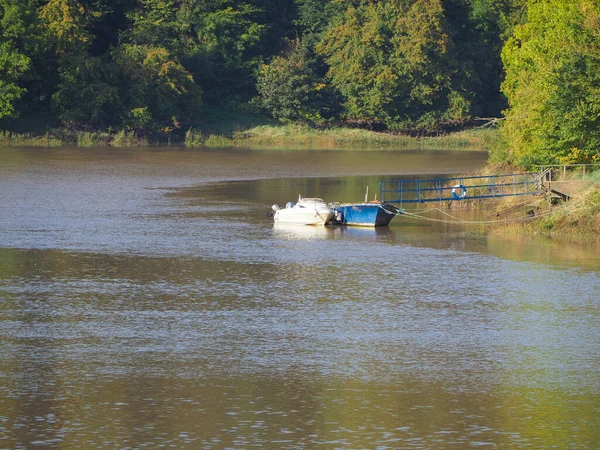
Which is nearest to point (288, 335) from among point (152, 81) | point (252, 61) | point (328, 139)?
point (152, 81)

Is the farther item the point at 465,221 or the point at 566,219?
the point at 465,221

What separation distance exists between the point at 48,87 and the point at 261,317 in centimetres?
8480

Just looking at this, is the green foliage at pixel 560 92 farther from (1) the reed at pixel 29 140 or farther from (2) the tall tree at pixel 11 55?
(2) the tall tree at pixel 11 55

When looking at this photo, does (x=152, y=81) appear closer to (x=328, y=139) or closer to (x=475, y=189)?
(x=328, y=139)

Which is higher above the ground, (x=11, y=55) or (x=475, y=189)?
(x=11, y=55)

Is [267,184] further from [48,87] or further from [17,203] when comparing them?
[48,87]

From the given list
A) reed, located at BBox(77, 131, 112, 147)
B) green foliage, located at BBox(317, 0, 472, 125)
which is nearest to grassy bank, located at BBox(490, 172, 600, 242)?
reed, located at BBox(77, 131, 112, 147)


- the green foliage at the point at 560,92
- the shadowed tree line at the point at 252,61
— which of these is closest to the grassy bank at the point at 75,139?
the shadowed tree line at the point at 252,61

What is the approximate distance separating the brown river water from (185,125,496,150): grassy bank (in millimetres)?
60306

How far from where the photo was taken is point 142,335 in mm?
26000

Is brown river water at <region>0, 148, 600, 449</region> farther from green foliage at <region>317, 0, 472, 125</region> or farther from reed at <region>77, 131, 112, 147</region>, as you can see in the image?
green foliage at <region>317, 0, 472, 125</region>

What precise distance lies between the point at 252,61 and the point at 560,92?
71.0 metres

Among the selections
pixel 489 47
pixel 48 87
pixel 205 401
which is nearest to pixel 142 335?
pixel 205 401

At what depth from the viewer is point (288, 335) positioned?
26.2 m
